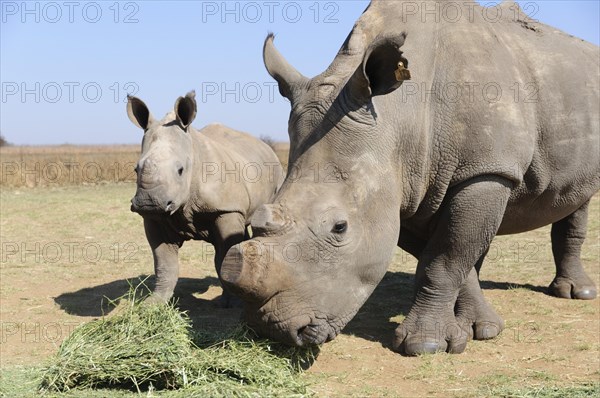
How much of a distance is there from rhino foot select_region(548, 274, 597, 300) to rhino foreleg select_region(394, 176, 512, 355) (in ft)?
7.61

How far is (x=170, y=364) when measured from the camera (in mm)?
4574

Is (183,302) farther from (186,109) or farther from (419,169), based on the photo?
(419,169)

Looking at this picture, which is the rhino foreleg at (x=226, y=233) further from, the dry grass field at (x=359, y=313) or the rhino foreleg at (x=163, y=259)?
the dry grass field at (x=359, y=313)

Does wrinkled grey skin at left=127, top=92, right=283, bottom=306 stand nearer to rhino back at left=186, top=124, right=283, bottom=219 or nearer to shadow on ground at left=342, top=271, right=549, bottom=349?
rhino back at left=186, top=124, right=283, bottom=219

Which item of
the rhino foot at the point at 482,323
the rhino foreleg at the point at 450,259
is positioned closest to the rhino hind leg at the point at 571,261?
the rhino foot at the point at 482,323

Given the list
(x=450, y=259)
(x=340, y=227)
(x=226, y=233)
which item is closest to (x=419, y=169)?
(x=450, y=259)

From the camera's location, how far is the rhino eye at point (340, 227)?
4699 millimetres

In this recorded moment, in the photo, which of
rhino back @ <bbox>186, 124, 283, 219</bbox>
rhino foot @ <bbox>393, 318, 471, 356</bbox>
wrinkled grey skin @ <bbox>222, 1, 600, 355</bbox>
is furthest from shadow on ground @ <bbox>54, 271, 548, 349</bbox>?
rhino back @ <bbox>186, 124, 283, 219</bbox>

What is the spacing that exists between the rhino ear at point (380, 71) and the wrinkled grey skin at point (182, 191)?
2.54 meters

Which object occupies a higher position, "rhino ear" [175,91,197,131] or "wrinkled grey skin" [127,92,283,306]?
"rhino ear" [175,91,197,131]

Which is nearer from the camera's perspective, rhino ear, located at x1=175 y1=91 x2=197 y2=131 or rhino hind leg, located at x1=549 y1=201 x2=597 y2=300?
rhino ear, located at x1=175 y1=91 x2=197 y2=131

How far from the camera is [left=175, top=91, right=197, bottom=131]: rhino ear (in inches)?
288

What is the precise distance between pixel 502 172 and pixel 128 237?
25.8 ft

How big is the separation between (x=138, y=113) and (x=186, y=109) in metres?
0.49
